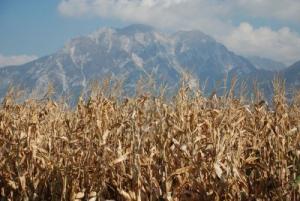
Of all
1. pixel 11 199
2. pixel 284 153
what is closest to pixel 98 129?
pixel 11 199

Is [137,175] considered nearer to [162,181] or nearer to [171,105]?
[162,181]

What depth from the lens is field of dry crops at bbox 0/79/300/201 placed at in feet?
17.1

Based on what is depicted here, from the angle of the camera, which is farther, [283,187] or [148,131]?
[148,131]

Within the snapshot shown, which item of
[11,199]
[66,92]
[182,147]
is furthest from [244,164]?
[66,92]

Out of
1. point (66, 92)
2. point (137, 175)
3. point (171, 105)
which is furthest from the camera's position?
point (66, 92)

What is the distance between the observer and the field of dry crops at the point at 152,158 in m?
5.20

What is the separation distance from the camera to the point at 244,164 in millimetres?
5766

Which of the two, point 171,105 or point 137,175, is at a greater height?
point 171,105

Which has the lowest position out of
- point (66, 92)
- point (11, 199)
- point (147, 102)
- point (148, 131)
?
point (11, 199)

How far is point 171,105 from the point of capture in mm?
7496

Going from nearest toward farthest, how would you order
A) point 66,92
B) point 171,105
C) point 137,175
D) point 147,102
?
1. point 137,175
2. point 147,102
3. point 171,105
4. point 66,92

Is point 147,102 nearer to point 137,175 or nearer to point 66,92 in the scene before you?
point 137,175

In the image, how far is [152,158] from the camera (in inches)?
219

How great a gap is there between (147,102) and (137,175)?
1609 mm
